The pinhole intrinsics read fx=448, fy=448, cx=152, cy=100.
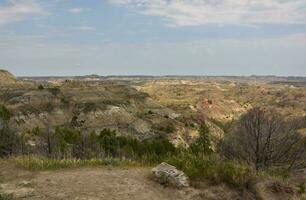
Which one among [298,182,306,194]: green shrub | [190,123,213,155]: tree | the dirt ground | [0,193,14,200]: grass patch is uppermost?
[0,193,14,200]: grass patch

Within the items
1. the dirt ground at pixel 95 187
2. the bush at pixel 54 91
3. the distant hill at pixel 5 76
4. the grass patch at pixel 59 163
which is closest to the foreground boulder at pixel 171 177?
the dirt ground at pixel 95 187

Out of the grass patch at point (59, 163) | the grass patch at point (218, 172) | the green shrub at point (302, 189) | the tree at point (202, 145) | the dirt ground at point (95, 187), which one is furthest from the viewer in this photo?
the tree at point (202, 145)

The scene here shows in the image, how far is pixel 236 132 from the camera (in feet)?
60.4

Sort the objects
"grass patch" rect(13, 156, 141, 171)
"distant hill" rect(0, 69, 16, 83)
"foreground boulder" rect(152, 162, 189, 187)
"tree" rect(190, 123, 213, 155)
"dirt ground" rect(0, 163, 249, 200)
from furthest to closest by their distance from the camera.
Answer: "distant hill" rect(0, 69, 16, 83)
"tree" rect(190, 123, 213, 155)
"grass patch" rect(13, 156, 141, 171)
"foreground boulder" rect(152, 162, 189, 187)
"dirt ground" rect(0, 163, 249, 200)

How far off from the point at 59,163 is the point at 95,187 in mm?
2424

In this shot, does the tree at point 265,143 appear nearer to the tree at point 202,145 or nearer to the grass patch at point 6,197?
the tree at point 202,145

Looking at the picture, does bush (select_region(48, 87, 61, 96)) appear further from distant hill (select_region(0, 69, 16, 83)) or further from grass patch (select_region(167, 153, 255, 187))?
grass patch (select_region(167, 153, 255, 187))

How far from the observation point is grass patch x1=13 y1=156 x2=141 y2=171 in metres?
11.9

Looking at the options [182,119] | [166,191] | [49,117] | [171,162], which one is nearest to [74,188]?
[166,191]

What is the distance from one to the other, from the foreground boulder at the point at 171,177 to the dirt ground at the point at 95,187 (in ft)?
0.49

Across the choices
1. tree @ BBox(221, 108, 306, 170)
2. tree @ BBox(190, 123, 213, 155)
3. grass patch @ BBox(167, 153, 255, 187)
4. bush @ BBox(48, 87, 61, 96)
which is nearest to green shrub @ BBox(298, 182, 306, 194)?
grass patch @ BBox(167, 153, 255, 187)

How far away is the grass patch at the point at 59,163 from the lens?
11911 millimetres

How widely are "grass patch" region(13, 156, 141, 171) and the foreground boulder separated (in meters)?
1.94

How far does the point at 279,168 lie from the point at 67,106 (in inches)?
3355
